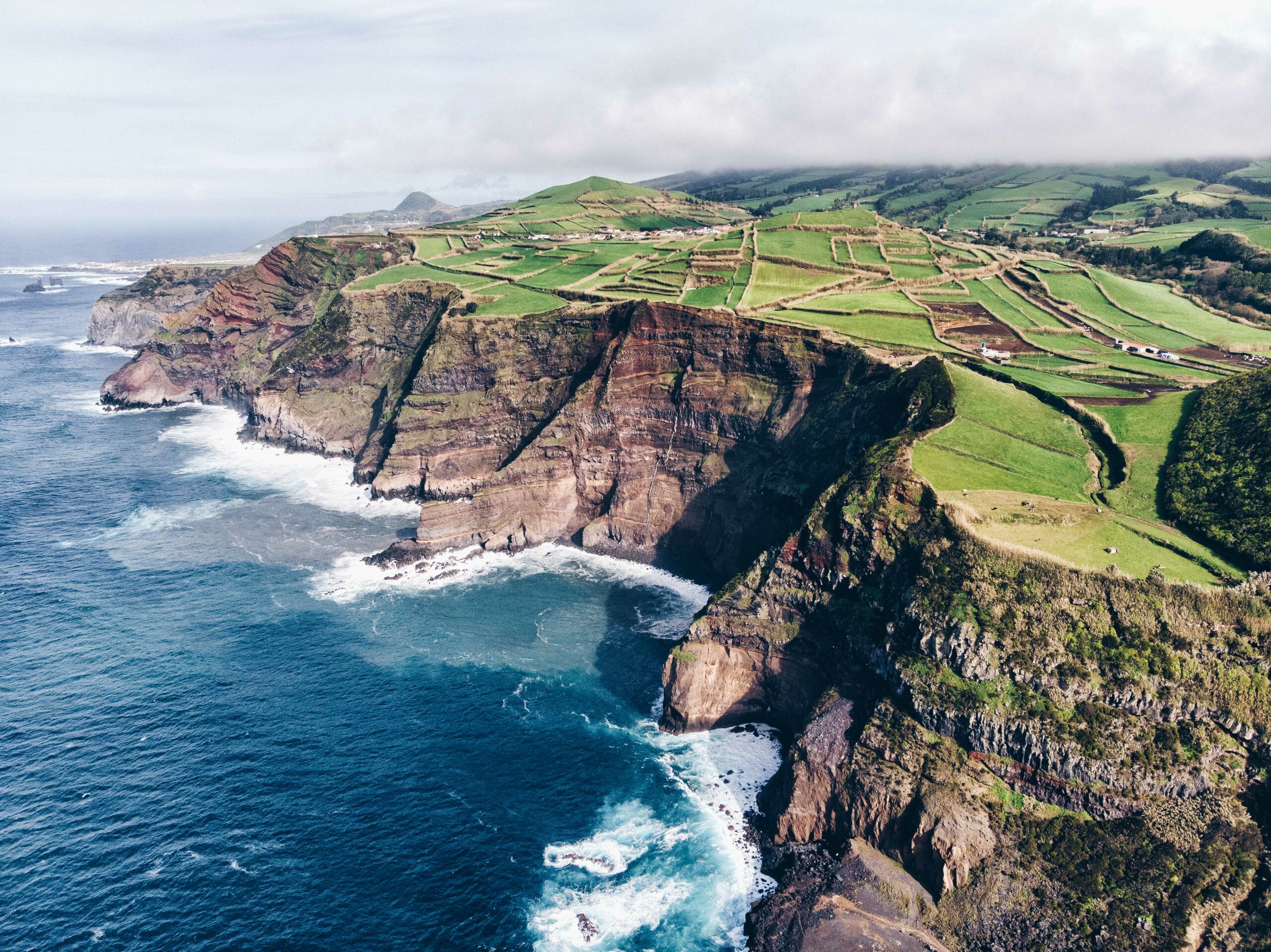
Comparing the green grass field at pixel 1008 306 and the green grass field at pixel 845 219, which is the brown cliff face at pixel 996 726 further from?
the green grass field at pixel 845 219

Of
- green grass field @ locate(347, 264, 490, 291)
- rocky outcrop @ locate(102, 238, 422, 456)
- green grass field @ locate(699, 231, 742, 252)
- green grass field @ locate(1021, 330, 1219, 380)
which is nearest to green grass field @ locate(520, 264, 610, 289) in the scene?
green grass field @ locate(347, 264, 490, 291)

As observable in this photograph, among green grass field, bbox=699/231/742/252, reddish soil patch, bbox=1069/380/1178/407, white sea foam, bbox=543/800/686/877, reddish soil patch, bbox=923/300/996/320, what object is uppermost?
green grass field, bbox=699/231/742/252

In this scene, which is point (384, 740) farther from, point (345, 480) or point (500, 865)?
point (345, 480)

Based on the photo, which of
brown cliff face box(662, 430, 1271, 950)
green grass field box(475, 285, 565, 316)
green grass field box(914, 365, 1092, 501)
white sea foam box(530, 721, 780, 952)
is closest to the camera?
brown cliff face box(662, 430, 1271, 950)

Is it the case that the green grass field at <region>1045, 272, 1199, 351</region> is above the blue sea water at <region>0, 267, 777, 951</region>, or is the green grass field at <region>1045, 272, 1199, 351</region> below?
above

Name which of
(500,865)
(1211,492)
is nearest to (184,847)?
(500,865)

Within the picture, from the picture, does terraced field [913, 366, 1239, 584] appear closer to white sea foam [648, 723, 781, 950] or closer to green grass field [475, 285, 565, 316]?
white sea foam [648, 723, 781, 950]
